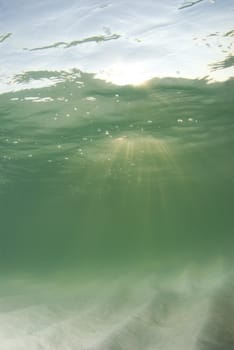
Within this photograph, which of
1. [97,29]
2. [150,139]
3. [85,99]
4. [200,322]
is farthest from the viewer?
[150,139]

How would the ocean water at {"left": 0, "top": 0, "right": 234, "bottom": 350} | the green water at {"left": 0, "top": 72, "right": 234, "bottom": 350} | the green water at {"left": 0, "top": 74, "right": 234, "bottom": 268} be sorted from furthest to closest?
the green water at {"left": 0, "top": 74, "right": 234, "bottom": 268}
the ocean water at {"left": 0, "top": 0, "right": 234, "bottom": 350}
the green water at {"left": 0, "top": 72, "right": 234, "bottom": 350}

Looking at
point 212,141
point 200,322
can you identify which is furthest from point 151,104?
point 200,322

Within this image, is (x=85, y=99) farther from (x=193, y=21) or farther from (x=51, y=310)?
(x=51, y=310)

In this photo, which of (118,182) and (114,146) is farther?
(118,182)

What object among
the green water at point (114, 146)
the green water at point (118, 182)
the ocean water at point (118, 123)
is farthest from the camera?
the green water at point (114, 146)

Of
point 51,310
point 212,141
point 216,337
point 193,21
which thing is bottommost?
point 216,337

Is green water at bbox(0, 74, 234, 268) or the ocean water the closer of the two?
the ocean water

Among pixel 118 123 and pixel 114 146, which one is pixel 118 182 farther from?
pixel 118 123

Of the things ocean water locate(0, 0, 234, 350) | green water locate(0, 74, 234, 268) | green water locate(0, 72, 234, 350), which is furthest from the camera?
green water locate(0, 74, 234, 268)

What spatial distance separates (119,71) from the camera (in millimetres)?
13117

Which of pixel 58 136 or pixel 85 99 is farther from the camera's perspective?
pixel 58 136

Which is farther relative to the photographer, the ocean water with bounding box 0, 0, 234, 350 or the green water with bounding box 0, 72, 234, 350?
the ocean water with bounding box 0, 0, 234, 350

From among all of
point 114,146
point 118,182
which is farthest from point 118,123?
point 118,182

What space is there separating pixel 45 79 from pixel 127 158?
39.1 feet
